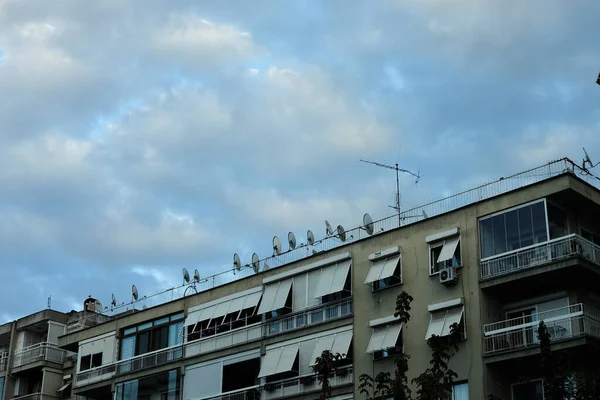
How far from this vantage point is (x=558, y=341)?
37375 mm

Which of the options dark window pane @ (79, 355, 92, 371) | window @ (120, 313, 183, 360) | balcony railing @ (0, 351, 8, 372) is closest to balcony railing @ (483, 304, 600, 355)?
window @ (120, 313, 183, 360)

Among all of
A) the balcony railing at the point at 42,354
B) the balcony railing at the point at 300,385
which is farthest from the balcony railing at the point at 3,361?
the balcony railing at the point at 300,385

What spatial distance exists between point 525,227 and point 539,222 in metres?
0.62

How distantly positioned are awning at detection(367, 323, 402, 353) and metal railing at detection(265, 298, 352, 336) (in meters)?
2.08

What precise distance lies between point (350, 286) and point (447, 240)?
5.30m

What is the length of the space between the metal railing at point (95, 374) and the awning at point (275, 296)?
11301mm

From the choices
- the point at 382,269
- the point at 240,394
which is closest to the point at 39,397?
the point at 240,394

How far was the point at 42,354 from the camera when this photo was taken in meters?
61.7

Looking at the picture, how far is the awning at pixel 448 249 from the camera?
41.4 metres

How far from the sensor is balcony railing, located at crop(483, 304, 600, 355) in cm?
3735

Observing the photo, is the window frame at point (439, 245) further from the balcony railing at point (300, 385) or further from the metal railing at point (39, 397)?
the metal railing at point (39, 397)

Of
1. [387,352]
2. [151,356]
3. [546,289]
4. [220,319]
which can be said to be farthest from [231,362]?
[546,289]

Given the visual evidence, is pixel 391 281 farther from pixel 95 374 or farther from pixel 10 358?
pixel 10 358

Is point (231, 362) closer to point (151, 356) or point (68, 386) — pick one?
point (151, 356)
